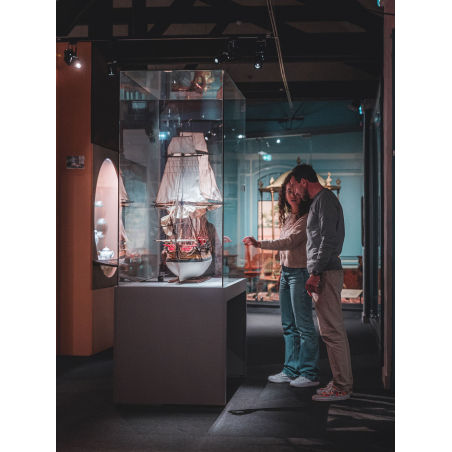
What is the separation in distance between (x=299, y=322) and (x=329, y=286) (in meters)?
0.52

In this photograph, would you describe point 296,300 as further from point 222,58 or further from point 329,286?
point 222,58

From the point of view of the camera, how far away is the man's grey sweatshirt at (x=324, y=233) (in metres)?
3.64

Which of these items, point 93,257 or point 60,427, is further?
point 93,257

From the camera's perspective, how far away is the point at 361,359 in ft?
16.8

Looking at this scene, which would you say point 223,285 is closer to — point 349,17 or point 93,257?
point 93,257

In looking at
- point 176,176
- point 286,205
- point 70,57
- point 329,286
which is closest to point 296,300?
point 329,286

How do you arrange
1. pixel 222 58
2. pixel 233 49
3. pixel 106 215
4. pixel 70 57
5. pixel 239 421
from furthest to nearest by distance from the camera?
1. pixel 106 215
2. pixel 222 58
3. pixel 233 49
4. pixel 70 57
5. pixel 239 421

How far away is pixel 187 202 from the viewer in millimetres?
3777

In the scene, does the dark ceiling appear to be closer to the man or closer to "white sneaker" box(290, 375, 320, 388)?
the man

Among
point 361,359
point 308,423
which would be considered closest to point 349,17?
point 361,359

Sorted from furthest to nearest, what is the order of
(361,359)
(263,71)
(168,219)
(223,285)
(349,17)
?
(263,71)
(349,17)
(361,359)
(168,219)
(223,285)

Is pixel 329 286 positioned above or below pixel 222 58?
below

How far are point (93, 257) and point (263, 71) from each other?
5217 millimetres

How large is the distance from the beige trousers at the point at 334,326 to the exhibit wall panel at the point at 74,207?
8.94 feet
